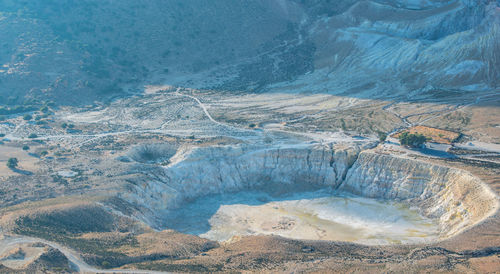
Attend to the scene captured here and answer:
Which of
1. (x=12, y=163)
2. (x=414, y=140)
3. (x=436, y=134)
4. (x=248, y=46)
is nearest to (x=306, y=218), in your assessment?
(x=414, y=140)

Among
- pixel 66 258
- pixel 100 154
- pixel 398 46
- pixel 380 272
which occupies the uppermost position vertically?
pixel 398 46

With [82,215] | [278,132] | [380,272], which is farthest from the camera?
[278,132]

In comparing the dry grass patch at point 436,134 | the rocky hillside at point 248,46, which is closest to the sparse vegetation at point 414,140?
the dry grass patch at point 436,134

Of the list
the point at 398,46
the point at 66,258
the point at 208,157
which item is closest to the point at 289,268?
the point at 66,258

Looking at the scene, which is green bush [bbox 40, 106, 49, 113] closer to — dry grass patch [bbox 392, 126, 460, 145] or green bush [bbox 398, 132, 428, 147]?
dry grass patch [bbox 392, 126, 460, 145]

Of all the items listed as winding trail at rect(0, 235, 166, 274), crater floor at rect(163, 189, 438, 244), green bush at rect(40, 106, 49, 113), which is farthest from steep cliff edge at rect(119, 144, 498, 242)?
green bush at rect(40, 106, 49, 113)

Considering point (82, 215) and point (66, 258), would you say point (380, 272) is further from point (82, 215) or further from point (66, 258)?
point (82, 215)
